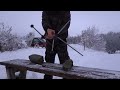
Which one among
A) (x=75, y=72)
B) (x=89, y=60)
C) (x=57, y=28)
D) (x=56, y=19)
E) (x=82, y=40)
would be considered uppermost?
(x=56, y=19)

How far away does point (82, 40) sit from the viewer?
14094 millimetres

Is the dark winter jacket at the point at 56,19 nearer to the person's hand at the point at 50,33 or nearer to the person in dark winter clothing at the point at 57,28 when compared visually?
the person in dark winter clothing at the point at 57,28

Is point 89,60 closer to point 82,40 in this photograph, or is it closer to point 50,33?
point 50,33

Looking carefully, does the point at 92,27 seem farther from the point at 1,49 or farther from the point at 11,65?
the point at 11,65

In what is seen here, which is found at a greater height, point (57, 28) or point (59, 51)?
point (57, 28)

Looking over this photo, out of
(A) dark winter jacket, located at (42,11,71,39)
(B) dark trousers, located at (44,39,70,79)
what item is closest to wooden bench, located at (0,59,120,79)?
(B) dark trousers, located at (44,39,70,79)

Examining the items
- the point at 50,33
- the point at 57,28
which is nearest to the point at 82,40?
the point at 57,28

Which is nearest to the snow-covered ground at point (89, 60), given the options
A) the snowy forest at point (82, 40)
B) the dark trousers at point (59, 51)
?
the dark trousers at point (59, 51)

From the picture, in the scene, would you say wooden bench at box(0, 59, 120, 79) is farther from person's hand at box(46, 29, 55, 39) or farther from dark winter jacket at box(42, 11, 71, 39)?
dark winter jacket at box(42, 11, 71, 39)

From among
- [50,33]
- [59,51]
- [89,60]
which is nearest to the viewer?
[50,33]

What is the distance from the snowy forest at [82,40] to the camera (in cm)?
912

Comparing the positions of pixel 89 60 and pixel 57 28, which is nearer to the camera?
pixel 57 28
